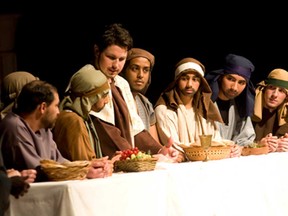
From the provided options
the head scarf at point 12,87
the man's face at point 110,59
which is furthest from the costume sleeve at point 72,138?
the man's face at point 110,59

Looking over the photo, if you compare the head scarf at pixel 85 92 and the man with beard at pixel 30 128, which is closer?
the man with beard at pixel 30 128

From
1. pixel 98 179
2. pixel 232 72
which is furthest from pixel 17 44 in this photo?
pixel 98 179

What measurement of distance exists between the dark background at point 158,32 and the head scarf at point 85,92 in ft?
8.08

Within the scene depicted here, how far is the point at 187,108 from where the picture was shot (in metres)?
6.48

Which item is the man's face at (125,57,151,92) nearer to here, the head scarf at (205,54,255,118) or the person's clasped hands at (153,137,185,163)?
the person's clasped hands at (153,137,185,163)

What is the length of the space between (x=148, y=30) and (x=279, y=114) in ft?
5.29

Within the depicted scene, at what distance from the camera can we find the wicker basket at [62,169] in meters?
4.30

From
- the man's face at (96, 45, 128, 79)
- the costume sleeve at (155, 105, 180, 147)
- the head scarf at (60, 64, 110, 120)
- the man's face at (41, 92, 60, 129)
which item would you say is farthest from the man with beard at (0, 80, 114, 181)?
the costume sleeve at (155, 105, 180, 147)

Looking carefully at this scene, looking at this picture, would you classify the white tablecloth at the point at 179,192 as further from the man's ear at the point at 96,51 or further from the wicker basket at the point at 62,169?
the man's ear at the point at 96,51

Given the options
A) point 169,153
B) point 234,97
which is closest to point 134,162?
point 169,153

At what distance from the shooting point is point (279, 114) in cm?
737

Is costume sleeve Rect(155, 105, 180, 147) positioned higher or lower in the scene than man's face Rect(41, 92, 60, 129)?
lower

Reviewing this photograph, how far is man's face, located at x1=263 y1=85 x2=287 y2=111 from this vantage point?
23.9 feet

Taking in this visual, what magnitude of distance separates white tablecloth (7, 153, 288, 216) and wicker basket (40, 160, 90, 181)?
9cm
